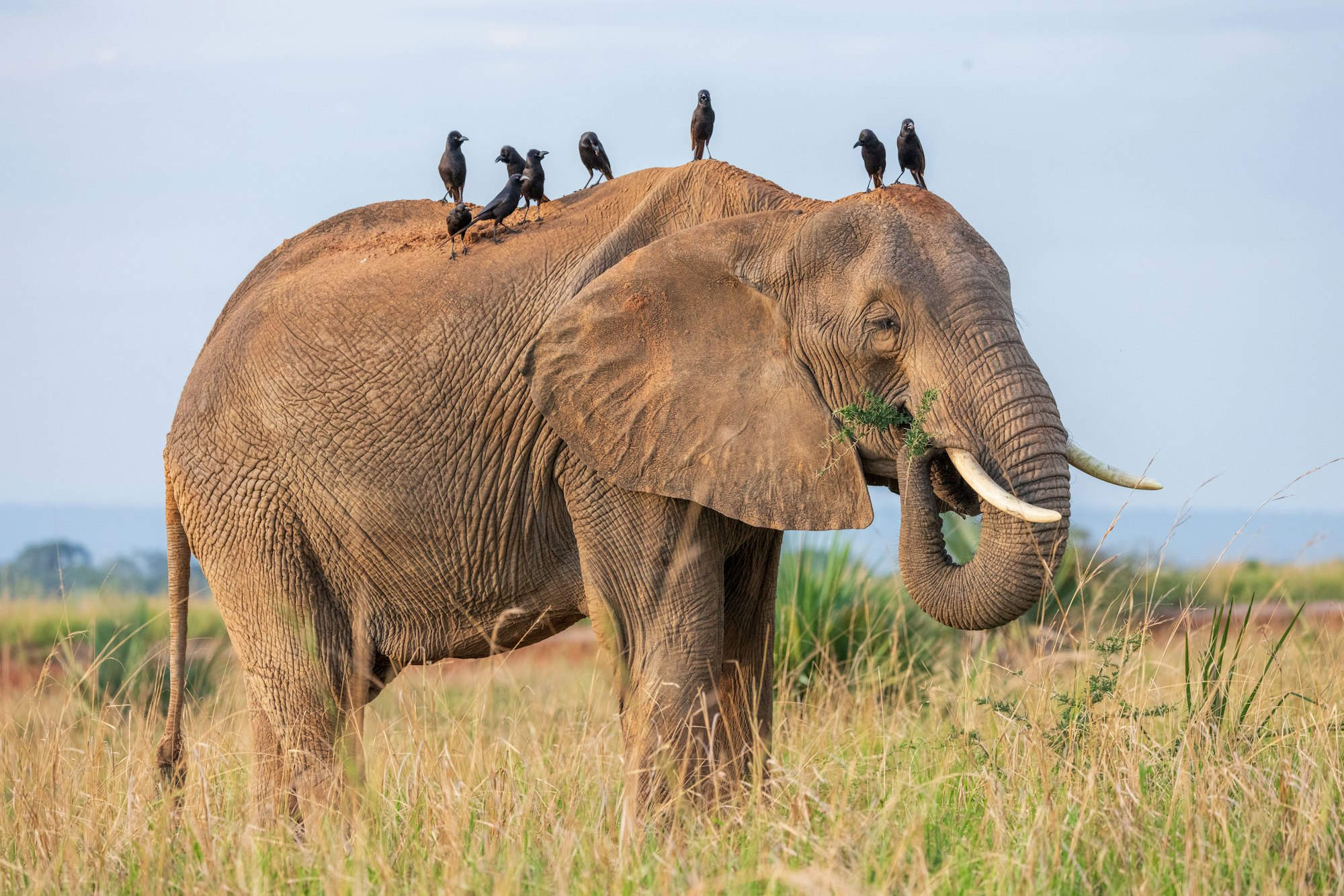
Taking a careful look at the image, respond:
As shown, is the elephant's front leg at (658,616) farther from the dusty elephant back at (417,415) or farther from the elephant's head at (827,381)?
the dusty elephant back at (417,415)

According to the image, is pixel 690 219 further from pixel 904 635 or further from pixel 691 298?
pixel 904 635

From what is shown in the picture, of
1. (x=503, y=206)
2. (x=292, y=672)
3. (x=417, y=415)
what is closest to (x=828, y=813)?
(x=417, y=415)

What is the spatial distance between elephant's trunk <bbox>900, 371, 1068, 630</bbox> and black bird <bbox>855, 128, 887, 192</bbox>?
204cm

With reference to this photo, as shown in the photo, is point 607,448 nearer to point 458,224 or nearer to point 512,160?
point 458,224

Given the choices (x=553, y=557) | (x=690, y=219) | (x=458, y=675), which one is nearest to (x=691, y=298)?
(x=690, y=219)

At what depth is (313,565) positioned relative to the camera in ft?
20.0

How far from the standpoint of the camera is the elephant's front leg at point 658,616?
5.36 m

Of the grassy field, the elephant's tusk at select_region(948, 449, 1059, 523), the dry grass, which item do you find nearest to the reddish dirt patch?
A: the grassy field

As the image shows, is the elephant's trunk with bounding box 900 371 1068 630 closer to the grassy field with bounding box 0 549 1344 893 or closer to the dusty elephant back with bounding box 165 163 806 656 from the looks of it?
the grassy field with bounding box 0 549 1344 893

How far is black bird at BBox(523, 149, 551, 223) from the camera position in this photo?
20.0 feet

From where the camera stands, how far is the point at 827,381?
522cm

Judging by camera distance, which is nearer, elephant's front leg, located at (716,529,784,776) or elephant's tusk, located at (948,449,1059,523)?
elephant's tusk, located at (948,449,1059,523)

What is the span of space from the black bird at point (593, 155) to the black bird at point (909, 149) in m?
1.29

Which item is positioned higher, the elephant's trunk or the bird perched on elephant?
the bird perched on elephant
